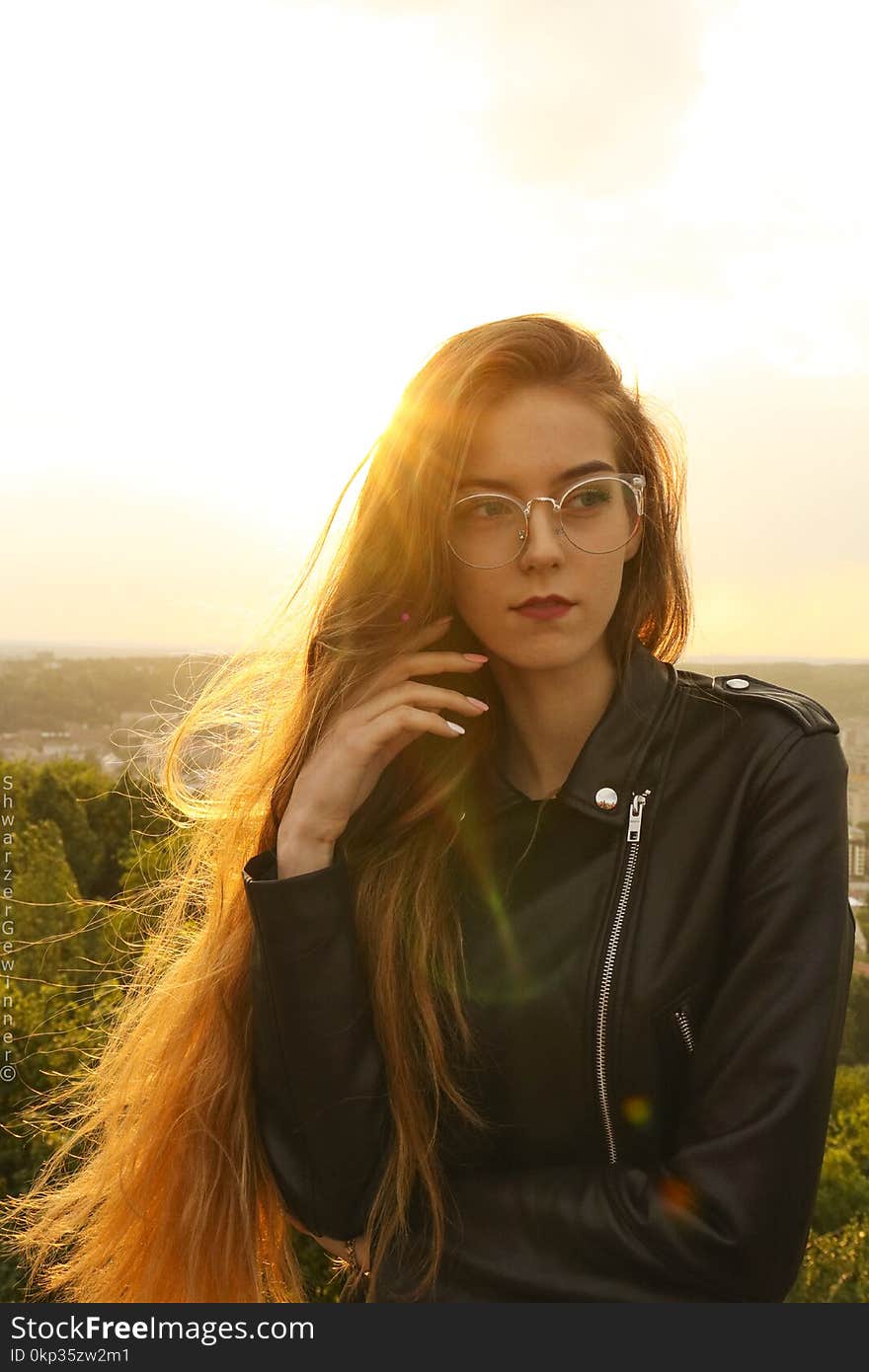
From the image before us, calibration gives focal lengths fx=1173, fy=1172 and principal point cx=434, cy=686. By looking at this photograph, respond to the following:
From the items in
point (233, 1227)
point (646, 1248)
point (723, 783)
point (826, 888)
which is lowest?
point (233, 1227)

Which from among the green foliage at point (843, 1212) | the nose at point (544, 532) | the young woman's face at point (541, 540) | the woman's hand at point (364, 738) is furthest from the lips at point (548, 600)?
the green foliage at point (843, 1212)

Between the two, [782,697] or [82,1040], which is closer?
[782,697]

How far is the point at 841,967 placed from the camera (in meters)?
2.57

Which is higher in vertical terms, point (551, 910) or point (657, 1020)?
point (551, 910)

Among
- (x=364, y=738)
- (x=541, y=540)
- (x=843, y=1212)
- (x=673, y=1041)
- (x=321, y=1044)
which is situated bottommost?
(x=843, y=1212)

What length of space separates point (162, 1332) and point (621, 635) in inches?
92.5

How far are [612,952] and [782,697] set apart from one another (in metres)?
0.74

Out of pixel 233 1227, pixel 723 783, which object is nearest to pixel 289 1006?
pixel 233 1227

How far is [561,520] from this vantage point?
2.88m

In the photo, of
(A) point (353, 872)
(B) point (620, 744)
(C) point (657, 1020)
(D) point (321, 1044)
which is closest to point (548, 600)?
(B) point (620, 744)

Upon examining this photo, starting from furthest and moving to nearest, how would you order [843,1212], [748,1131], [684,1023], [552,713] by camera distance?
[843,1212] < [552,713] < [684,1023] < [748,1131]

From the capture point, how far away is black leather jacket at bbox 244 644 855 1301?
2.51 metres

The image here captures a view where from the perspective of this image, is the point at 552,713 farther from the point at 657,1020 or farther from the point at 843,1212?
the point at 843,1212

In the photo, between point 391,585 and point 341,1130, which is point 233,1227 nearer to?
point 341,1130
